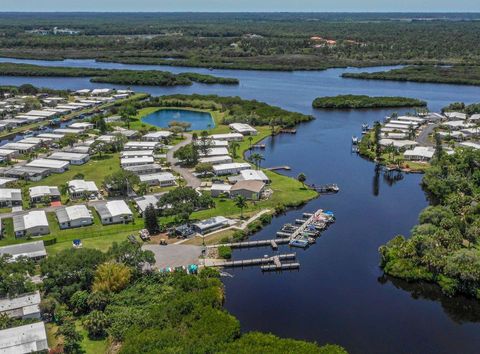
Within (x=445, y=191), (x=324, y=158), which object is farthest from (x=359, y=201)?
(x=324, y=158)

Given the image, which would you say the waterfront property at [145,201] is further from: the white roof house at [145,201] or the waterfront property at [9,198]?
the waterfront property at [9,198]

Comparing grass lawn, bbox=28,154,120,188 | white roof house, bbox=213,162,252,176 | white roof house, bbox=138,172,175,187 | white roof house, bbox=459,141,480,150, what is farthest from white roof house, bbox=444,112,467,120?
grass lawn, bbox=28,154,120,188

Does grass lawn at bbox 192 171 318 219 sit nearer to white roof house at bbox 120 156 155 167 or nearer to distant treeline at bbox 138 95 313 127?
white roof house at bbox 120 156 155 167

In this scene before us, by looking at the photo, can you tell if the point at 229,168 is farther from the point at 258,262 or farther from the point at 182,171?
the point at 258,262

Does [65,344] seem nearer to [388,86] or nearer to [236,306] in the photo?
[236,306]

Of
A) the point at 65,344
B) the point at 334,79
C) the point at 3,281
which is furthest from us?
the point at 334,79
